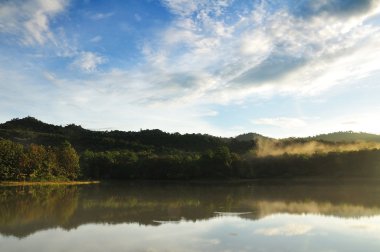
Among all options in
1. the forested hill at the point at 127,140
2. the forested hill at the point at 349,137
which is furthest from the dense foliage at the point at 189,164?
the forested hill at the point at 349,137

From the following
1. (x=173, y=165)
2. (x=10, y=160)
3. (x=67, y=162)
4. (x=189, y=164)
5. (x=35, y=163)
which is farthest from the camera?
(x=173, y=165)

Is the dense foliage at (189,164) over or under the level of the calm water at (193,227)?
over

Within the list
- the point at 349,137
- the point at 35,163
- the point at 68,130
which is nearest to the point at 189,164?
the point at 35,163

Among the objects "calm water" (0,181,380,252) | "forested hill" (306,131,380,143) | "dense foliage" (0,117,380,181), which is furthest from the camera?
"forested hill" (306,131,380,143)

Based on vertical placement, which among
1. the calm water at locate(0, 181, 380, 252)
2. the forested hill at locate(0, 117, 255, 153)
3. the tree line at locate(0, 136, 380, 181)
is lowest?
the calm water at locate(0, 181, 380, 252)

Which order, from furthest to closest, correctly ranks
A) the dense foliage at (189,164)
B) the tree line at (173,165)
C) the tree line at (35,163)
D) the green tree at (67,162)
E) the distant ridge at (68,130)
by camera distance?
1. the distant ridge at (68,130)
2. the green tree at (67,162)
3. the dense foliage at (189,164)
4. the tree line at (173,165)
5. the tree line at (35,163)

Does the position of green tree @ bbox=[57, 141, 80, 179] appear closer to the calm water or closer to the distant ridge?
the calm water

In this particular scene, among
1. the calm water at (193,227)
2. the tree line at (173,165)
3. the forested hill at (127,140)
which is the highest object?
the forested hill at (127,140)

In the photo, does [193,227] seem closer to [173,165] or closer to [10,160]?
[10,160]

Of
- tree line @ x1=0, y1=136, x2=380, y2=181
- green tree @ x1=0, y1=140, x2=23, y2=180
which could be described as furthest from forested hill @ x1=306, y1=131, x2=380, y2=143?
green tree @ x1=0, y1=140, x2=23, y2=180

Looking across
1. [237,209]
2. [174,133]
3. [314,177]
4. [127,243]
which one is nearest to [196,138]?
[174,133]

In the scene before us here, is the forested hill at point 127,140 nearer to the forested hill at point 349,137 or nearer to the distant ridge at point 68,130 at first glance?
the distant ridge at point 68,130

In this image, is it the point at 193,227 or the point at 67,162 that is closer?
the point at 193,227

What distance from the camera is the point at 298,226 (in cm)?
1955
